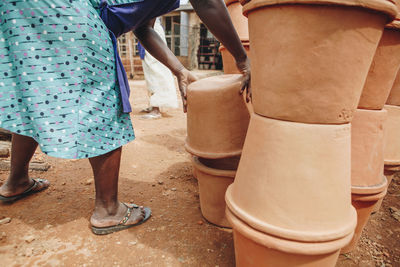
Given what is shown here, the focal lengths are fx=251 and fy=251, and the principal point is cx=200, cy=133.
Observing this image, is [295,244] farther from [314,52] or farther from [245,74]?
[245,74]

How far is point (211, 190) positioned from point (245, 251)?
58 cm

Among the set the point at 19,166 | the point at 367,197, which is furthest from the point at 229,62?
the point at 19,166

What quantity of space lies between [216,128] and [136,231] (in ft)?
2.54

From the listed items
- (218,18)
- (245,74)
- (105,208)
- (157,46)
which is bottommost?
(105,208)

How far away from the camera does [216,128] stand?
1.42 metres

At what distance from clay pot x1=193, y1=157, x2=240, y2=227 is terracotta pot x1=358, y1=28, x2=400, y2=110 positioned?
0.76 m

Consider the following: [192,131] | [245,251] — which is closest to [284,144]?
[245,251]

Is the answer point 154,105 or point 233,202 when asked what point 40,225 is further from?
point 154,105

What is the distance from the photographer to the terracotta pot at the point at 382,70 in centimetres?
108

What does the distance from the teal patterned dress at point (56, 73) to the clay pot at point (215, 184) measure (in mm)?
608

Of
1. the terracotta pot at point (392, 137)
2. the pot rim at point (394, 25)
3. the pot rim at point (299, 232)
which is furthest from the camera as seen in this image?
the terracotta pot at point (392, 137)

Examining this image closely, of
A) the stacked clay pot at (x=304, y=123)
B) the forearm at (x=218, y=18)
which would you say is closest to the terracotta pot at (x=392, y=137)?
the stacked clay pot at (x=304, y=123)

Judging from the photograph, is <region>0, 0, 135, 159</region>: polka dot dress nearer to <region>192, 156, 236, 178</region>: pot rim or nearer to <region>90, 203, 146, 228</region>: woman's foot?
<region>90, 203, 146, 228</region>: woman's foot

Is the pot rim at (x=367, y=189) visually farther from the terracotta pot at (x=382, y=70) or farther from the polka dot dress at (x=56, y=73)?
the polka dot dress at (x=56, y=73)
